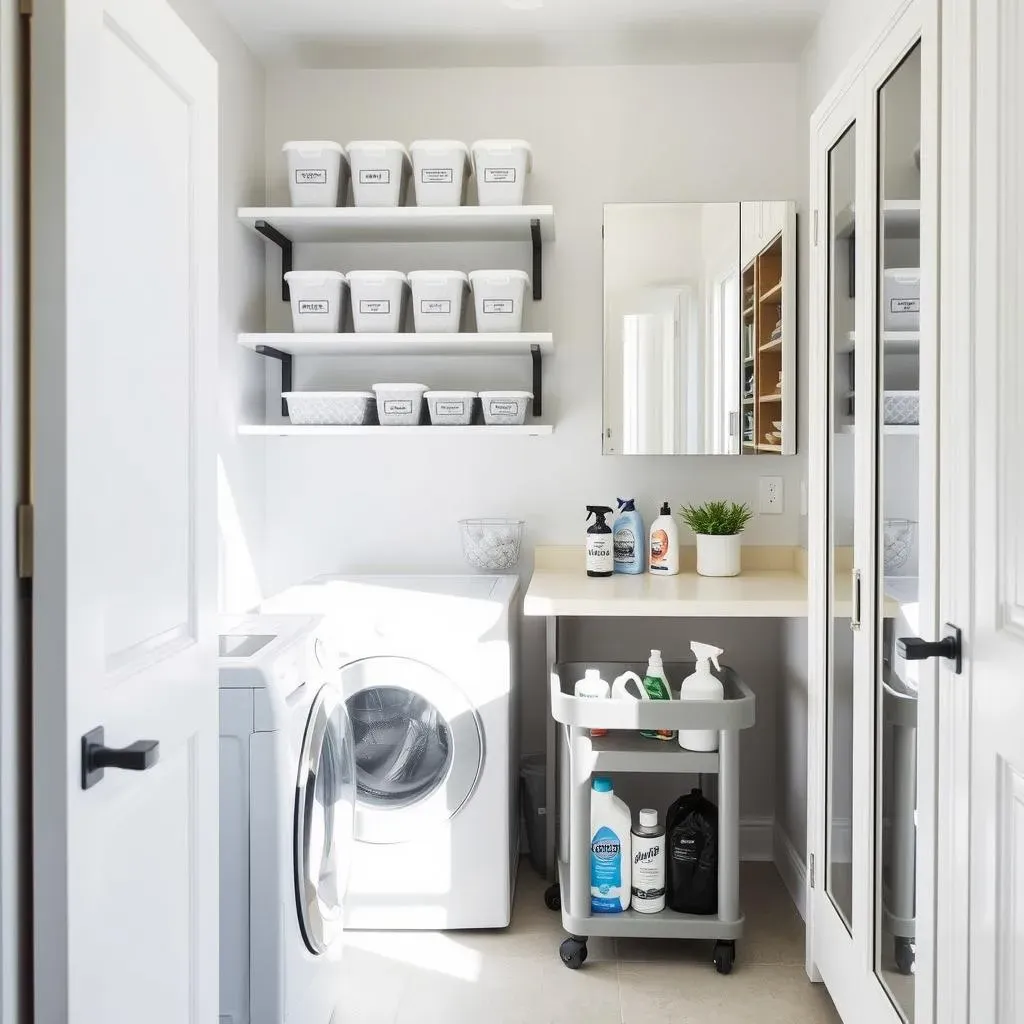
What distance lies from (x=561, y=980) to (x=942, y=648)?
1379mm

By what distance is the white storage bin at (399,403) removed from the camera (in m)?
2.70

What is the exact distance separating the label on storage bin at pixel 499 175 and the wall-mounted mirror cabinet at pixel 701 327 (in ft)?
1.10

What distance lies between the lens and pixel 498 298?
267 cm

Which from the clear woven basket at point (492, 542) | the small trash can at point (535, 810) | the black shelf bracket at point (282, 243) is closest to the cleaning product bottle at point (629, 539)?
the clear woven basket at point (492, 542)

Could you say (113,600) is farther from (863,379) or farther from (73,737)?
→ (863,379)

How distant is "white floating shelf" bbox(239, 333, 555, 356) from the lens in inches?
104

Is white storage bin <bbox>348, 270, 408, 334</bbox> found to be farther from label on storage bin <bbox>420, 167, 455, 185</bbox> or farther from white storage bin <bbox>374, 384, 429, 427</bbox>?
label on storage bin <bbox>420, 167, 455, 185</bbox>

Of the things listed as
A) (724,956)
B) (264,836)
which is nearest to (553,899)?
(724,956)

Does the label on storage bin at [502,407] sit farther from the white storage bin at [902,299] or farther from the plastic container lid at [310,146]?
the white storage bin at [902,299]

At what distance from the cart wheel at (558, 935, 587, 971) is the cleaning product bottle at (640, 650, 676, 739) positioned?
0.52 metres

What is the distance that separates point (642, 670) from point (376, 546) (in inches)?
36.2

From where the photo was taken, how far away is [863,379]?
176 centimetres

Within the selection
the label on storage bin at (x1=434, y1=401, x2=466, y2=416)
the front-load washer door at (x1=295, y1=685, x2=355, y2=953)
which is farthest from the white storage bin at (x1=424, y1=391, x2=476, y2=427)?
the front-load washer door at (x1=295, y1=685, x2=355, y2=953)
